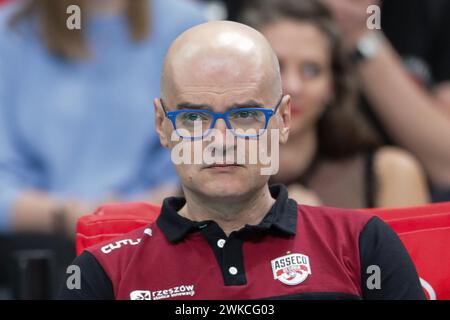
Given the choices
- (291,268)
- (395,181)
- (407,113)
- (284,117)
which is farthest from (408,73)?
(291,268)

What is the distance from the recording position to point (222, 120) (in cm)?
157

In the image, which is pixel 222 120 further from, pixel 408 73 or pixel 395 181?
pixel 408 73

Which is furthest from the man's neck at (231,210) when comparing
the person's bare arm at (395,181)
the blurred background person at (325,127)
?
the person's bare arm at (395,181)

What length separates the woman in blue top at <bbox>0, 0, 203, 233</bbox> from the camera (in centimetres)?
296

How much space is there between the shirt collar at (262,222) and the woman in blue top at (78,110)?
118cm

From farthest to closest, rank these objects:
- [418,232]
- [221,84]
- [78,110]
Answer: [78,110] → [418,232] → [221,84]

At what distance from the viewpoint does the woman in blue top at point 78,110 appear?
9.71 feet

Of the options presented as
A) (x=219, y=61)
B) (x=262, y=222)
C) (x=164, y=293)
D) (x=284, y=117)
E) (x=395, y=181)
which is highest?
(x=219, y=61)

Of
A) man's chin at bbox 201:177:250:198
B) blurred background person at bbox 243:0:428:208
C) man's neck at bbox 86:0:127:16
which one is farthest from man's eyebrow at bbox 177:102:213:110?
man's neck at bbox 86:0:127:16

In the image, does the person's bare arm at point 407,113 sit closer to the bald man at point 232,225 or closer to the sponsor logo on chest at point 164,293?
→ the bald man at point 232,225

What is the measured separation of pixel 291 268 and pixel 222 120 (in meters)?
0.28
